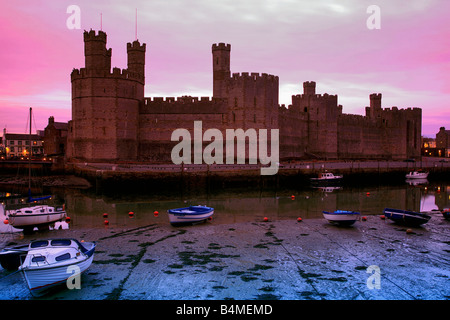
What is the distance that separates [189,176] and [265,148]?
12188mm

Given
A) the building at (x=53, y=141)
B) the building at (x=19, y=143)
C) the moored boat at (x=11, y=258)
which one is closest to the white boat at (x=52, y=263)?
the moored boat at (x=11, y=258)

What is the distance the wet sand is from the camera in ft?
29.6

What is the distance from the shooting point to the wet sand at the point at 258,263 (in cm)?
901

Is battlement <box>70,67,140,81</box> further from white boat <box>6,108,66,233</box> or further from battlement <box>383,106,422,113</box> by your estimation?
battlement <box>383,106,422,113</box>

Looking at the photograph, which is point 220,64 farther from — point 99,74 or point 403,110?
point 403,110

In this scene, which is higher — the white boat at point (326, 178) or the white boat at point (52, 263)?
the white boat at point (326, 178)

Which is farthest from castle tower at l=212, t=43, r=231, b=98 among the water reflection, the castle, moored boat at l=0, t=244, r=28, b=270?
moored boat at l=0, t=244, r=28, b=270

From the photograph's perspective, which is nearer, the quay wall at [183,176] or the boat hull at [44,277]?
the boat hull at [44,277]

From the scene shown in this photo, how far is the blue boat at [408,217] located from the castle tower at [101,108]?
1058 inches

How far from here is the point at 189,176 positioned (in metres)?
30.3
